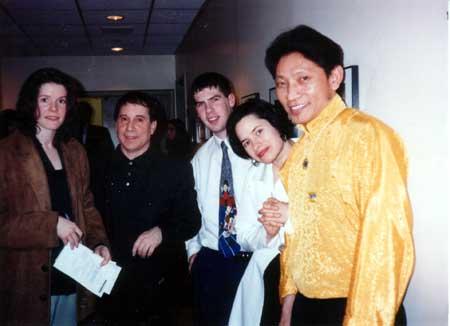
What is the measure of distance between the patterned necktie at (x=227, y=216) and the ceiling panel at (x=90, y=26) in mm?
3140

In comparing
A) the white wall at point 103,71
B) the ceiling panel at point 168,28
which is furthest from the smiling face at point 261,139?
the white wall at point 103,71

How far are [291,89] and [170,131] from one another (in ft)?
13.5

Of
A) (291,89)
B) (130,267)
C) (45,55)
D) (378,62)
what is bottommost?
(130,267)

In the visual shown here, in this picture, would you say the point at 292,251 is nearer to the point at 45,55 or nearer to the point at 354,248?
the point at 354,248

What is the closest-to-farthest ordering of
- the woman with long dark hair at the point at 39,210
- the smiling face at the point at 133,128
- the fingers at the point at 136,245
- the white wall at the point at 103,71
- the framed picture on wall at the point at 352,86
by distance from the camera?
1. the framed picture on wall at the point at 352,86
2. the woman with long dark hair at the point at 39,210
3. the fingers at the point at 136,245
4. the smiling face at the point at 133,128
5. the white wall at the point at 103,71

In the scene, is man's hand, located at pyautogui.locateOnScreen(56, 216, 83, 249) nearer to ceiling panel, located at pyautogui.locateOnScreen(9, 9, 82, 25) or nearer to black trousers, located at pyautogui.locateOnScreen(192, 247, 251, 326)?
black trousers, located at pyautogui.locateOnScreen(192, 247, 251, 326)

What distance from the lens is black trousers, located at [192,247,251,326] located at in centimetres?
185

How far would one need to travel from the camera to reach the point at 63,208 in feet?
5.74

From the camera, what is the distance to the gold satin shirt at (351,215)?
0.90 meters

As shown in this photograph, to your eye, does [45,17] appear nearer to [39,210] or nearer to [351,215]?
[39,210]

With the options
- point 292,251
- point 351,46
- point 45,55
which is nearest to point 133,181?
point 292,251

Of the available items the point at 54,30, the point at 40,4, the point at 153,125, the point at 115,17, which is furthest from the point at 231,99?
the point at 54,30

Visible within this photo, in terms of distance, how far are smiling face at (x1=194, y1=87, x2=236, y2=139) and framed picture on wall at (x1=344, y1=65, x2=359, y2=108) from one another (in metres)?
0.65

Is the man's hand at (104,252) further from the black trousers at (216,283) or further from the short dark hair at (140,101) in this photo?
the short dark hair at (140,101)
